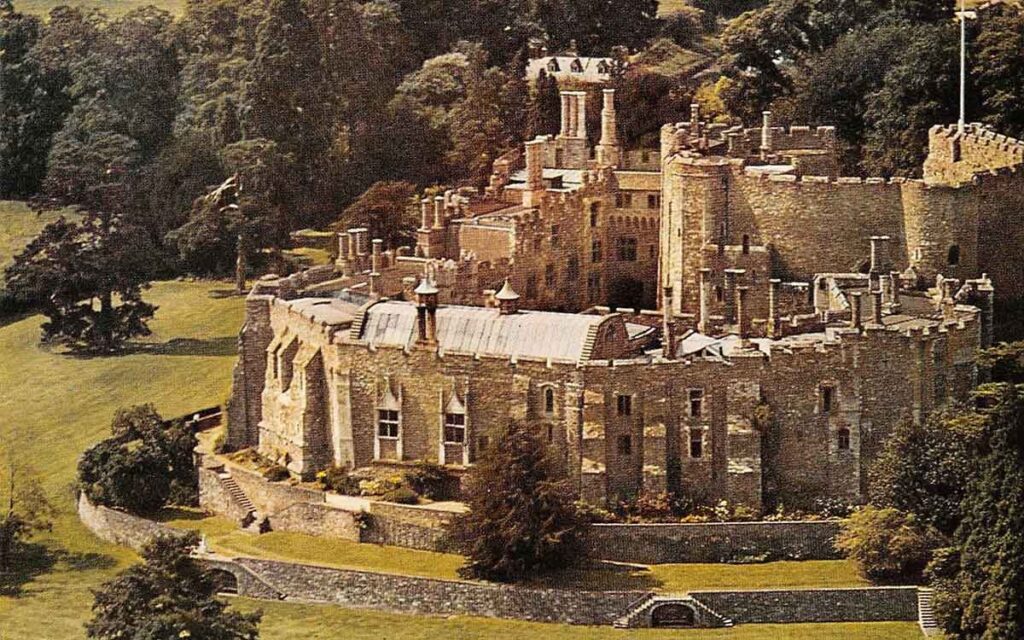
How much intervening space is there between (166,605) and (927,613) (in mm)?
24002

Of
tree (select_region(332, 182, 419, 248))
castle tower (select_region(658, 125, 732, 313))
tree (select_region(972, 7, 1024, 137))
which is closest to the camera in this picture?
castle tower (select_region(658, 125, 732, 313))

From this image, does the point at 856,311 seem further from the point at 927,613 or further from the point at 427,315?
the point at 427,315

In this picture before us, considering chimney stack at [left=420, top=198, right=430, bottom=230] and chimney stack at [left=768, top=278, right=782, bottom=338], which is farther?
chimney stack at [left=420, top=198, right=430, bottom=230]

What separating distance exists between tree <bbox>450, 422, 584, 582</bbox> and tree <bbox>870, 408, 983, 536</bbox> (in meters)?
10.4

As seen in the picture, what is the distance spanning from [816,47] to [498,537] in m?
52.8

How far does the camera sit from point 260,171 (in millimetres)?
135750

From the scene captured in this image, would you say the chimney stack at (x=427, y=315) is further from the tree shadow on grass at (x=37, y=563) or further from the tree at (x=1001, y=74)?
the tree at (x=1001, y=74)

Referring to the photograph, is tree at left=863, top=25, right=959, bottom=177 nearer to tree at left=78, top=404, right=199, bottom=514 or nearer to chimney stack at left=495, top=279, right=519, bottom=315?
chimney stack at left=495, top=279, right=519, bottom=315

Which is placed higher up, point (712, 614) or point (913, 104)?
point (913, 104)

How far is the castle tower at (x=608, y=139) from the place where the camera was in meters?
118

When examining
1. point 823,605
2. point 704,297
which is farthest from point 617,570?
point 704,297

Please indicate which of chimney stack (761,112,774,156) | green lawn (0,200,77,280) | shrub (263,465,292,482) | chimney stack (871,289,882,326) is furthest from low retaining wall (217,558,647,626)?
green lawn (0,200,77,280)

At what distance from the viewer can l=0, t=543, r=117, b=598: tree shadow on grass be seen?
322 ft

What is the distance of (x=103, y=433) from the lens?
11162 cm
